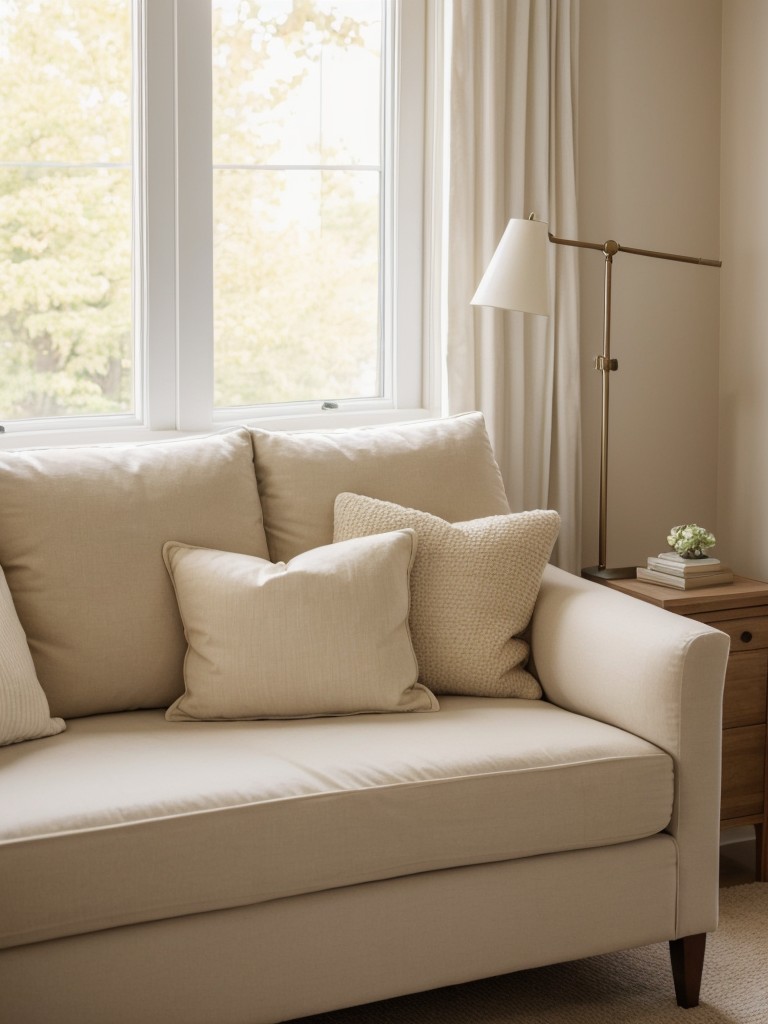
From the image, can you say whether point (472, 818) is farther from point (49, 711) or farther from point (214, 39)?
point (214, 39)

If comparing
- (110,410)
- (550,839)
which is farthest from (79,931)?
(110,410)

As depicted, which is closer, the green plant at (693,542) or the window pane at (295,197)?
the green plant at (693,542)

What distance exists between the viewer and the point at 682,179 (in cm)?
329

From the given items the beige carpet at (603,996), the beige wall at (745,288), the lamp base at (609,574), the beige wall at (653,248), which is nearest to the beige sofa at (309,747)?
the beige carpet at (603,996)

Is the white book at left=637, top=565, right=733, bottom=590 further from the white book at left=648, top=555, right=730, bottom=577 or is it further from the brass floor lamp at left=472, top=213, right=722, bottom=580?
the brass floor lamp at left=472, top=213, right=722, bottom=580

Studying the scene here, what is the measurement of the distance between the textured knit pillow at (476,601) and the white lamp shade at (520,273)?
626mm

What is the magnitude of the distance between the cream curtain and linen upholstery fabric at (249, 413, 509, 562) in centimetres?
36

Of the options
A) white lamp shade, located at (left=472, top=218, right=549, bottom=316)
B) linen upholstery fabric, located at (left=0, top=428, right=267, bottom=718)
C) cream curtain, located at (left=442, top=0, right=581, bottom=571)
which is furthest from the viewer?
cream curtain, located at (left=442, top=0, right=581, bottom=571)

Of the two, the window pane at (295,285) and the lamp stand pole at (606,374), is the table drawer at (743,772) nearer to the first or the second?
the lamp stand pole at (606,374)

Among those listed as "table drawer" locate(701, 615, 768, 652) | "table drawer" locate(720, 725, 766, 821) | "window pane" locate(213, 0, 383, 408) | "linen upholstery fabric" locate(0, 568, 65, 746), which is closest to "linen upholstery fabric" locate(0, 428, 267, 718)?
"linen upholstery fabric" locate(0, 568, 65, 746)

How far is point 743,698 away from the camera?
8.71ft

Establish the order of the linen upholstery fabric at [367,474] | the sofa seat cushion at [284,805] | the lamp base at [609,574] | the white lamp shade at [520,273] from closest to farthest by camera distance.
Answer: the sofa seat cushion at [284,805] < the linen upholstery fabric at [367,474] < the white lamp shade at [520,273] < the lamp base at [609,574]

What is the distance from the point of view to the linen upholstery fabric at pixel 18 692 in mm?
1959

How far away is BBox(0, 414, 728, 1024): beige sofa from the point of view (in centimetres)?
175
